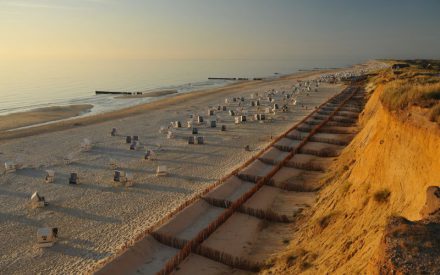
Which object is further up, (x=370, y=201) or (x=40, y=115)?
(x=370, y=201)

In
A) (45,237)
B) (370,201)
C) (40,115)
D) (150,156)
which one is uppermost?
(370,201)

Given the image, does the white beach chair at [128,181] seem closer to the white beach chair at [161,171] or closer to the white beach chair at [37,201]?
the white beach chair at [161,171]

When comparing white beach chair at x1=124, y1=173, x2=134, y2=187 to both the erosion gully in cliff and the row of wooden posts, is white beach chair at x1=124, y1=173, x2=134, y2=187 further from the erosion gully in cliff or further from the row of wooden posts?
the row of wooden posts

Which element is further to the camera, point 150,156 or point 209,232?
point 150,156

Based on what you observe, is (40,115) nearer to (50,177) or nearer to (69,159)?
(69,159)

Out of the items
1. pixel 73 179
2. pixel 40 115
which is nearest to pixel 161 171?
pixel 73 179

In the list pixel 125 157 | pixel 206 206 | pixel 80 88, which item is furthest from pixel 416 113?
pixel 80 88
